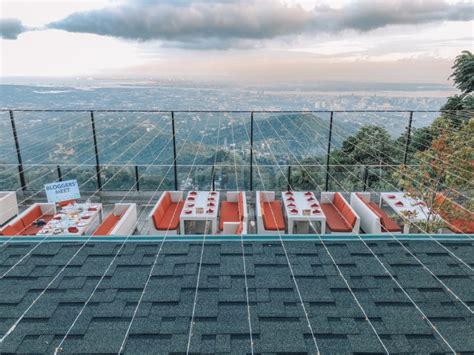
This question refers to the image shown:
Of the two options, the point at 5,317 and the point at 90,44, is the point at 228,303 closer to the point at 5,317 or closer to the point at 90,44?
the point at 5,317

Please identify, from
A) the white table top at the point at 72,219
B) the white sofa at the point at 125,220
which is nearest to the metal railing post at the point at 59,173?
the white table top at the point at 72,219

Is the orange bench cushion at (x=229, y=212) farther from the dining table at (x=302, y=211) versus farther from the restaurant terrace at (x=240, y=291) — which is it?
the restaurant terrace at (x=240, y=291)

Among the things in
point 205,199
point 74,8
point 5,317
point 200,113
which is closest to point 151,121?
point 200,113

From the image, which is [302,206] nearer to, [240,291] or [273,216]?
[273,216]

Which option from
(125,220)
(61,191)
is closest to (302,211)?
(125,220)

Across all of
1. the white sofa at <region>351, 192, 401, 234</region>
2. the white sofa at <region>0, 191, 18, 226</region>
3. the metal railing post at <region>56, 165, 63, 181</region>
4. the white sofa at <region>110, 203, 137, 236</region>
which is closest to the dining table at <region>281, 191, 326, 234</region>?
the white sofa at <region>351, 192, 401, 234</region>

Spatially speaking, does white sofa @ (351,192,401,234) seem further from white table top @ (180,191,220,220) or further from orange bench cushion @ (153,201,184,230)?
orange bench cushion @ (153,201,184,230)
